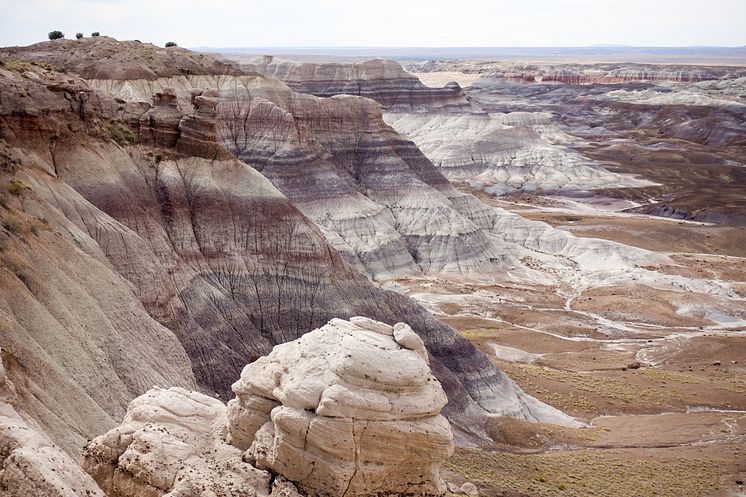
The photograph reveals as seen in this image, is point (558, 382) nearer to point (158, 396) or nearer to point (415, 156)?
point (158, 396)

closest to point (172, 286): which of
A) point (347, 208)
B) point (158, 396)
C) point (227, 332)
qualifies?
point (227, 332)

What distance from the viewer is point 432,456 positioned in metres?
14.6

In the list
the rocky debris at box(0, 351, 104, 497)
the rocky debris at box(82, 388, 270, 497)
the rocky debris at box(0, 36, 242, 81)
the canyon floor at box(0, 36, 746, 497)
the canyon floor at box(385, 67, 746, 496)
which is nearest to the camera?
the rocky debris at box(0, 351, 104, 497)

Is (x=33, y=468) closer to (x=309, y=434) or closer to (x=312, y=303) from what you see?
(x=309, y=434)

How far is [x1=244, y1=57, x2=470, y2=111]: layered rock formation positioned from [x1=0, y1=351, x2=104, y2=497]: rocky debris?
96.9m

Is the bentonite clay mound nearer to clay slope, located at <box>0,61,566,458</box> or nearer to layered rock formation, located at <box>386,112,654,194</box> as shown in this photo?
clay slope, located at <box>0,61,566,458</box>

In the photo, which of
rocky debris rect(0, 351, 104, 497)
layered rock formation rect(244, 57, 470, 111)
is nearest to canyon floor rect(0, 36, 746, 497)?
rocky debris rect(0, 351, 104, 497)

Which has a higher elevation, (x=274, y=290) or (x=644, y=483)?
(x=274, y=290)

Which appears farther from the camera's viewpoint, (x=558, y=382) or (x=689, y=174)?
(x=689, y=174)

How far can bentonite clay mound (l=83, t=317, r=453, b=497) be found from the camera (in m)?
13.9

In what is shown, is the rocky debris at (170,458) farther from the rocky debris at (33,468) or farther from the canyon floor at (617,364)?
the canyon floor at (617,364)

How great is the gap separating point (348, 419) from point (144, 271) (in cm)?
1587

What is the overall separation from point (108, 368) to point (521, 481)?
15.9 metres

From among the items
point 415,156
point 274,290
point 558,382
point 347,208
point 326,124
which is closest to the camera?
point 274,290
